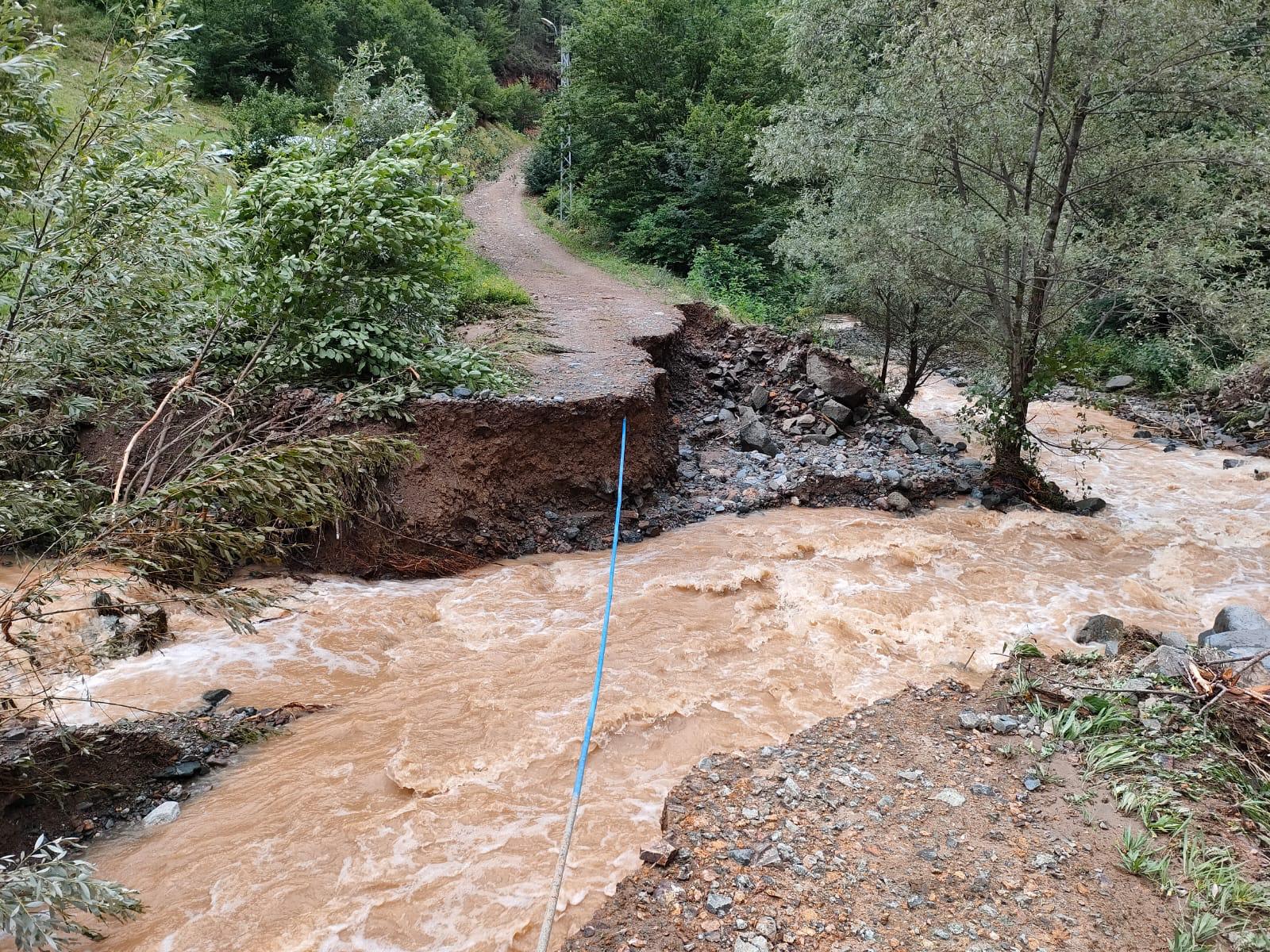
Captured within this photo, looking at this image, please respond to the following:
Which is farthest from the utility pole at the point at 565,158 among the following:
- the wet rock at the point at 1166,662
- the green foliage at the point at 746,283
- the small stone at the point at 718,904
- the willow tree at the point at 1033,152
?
the small stone at the point at 718,904

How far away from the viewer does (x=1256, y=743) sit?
3576 millimetres

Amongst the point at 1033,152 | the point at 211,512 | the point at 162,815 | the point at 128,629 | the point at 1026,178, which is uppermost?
the point at 1033,152

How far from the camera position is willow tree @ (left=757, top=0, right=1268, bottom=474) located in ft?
25.4

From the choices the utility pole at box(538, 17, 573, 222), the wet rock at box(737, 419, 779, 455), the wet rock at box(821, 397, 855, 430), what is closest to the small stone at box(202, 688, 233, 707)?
the wet rock at box(737, 419, 779, 455)

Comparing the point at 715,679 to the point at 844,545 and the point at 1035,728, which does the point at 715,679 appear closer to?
Answer: the point at 1035,728

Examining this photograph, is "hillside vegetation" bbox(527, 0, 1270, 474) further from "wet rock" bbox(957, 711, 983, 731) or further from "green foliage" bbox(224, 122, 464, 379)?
"wet rock" bbox(957, 711, 983, 731)

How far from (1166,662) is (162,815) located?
19.6ft

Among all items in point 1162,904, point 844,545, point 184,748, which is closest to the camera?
point 1162,904

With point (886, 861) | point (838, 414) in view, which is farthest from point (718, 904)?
point (838, 414)

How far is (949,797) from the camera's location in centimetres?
361

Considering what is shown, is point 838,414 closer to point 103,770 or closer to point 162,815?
point 162,815

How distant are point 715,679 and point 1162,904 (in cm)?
274

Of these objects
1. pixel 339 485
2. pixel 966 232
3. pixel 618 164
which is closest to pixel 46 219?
pixel 339 485

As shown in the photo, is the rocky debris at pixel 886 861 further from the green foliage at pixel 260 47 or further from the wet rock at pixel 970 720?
the green foliage at pixel 260 47
